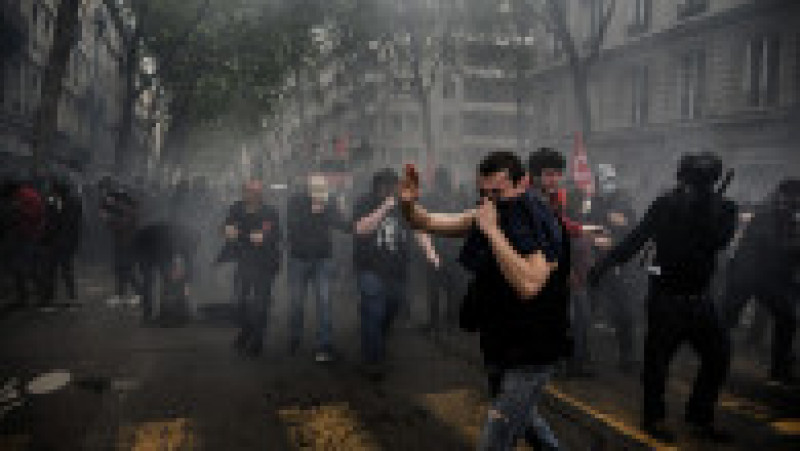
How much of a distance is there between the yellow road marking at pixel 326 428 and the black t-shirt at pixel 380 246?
4.96 ft

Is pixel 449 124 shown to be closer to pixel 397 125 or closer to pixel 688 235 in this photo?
pixel 397 125

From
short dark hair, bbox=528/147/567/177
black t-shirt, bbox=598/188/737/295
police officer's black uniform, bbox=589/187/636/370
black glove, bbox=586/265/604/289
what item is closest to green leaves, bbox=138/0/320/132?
police officer's black uniform, bbox=589/187/636/370

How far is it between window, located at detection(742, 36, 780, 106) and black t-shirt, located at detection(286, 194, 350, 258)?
20270 mm

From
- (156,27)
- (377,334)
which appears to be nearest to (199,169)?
(156,27)

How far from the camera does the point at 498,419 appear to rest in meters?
3.26

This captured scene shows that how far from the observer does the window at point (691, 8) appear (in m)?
26.4

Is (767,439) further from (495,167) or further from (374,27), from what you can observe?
(374,27)

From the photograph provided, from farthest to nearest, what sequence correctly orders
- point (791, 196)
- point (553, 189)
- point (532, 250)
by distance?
point (791, 196)
point (553, 189)
point (532, 250)

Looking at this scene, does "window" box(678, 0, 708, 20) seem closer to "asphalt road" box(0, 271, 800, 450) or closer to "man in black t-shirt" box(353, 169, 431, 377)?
"asphalt road" box(0, 271, 800, 450)

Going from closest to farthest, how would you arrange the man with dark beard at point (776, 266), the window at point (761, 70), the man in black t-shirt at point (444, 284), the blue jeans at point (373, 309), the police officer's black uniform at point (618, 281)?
the man with dark beard at point (776, 266) → the blue jeans at point (373, 309) → the police officer's black uniform at point (618, 281) → the man in black t-shirt at point (444, 284) → the window at point (761, 70)

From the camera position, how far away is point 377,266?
22.3ft

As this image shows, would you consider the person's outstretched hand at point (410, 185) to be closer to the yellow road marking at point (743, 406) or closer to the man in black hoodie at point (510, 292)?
the man in black hoodie at point (510, 292)

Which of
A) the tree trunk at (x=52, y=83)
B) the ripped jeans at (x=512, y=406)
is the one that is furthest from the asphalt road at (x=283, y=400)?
the tree trunk at (x=52, y=83)

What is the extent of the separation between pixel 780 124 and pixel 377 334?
20.3 metres
